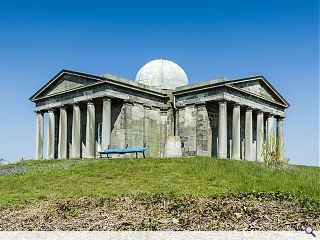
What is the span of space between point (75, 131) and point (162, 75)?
1158 centimetres

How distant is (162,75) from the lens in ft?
149

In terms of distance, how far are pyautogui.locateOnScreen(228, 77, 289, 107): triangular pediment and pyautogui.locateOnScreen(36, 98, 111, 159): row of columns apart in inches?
448

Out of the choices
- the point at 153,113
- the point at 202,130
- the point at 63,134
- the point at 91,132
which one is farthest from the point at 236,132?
the point at 63,134

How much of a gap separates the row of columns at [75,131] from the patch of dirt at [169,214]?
73.7 feet

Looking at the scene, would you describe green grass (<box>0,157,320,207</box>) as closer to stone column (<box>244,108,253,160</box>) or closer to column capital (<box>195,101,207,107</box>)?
column capital (<box>195,101,207,107</box>)

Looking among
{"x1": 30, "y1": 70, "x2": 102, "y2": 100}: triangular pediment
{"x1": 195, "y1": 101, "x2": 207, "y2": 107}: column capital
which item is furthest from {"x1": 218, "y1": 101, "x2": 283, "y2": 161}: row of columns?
{"x1": 30, "y1": 70, "x2": 102, "y2": 100}: triangular pediment

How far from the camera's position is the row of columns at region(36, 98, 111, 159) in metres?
36.4

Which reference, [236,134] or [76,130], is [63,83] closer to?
[76,130]

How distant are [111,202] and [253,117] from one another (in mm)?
33133

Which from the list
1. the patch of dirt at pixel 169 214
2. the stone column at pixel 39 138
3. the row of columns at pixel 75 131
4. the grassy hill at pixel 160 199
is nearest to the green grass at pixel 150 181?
the grassy hill at pixel 160 199

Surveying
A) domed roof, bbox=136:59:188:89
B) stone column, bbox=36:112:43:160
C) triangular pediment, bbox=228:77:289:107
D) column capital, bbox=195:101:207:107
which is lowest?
stone column, bbox=36:112:43:160

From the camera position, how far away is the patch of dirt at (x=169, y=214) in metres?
9.86

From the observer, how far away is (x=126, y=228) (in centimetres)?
978

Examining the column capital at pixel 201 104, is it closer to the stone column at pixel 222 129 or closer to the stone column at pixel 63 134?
the stone column at pixel 222 129
